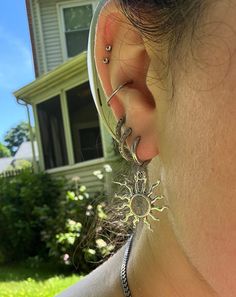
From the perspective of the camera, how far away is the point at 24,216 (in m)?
11.1

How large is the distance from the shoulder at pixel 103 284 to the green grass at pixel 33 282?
468 cm

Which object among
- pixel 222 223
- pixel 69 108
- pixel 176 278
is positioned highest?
pixel 69 108

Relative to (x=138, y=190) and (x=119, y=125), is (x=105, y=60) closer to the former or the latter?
(x=119, y=125)

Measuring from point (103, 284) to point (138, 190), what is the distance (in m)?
0.38

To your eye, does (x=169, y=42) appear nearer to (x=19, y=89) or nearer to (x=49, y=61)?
(x=19, y=89)

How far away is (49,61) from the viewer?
1502 cm

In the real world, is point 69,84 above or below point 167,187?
above

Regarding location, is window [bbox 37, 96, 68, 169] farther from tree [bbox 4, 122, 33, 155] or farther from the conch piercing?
tree [bbox 4, 122, 33, 155]

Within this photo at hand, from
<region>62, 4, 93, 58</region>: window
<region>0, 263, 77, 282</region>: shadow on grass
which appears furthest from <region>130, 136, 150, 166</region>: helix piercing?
<region>62, 4, 93, 58</region>: window

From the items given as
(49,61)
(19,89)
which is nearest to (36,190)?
(19,89)

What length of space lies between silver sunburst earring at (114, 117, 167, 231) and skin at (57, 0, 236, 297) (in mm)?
22

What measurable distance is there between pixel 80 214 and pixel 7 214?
7.77 ft

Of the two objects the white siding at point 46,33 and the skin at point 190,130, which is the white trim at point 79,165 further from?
the skin at point 190,130

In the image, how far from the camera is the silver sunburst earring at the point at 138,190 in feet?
4.14
